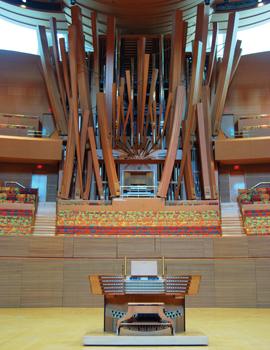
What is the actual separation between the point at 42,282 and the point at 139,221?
327 cm

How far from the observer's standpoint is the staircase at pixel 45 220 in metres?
12.0

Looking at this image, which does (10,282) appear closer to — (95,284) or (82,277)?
(82,277)

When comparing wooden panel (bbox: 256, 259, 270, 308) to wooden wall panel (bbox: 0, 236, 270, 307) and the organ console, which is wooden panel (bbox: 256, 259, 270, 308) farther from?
the organ console

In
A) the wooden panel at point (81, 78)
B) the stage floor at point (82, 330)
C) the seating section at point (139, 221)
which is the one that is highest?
the wooden panel at point (81, 78)

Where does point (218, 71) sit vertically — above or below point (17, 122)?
above

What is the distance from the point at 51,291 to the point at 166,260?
311 centimetres

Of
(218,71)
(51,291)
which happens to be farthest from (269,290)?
(218,71)

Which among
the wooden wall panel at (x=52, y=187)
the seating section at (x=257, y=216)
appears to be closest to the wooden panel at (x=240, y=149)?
the seating section at (x=257, y=216)

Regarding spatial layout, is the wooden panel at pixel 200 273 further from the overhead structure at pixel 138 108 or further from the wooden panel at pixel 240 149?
the wooden panel at pixel 240 149

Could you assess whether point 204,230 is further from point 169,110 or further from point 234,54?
point 234,54

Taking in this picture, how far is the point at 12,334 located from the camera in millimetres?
5648

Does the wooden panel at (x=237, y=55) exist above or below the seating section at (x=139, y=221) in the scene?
above

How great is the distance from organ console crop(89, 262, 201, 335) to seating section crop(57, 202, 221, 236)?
19.4 feet

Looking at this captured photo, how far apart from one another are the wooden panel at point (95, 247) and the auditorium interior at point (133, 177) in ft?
0.09
